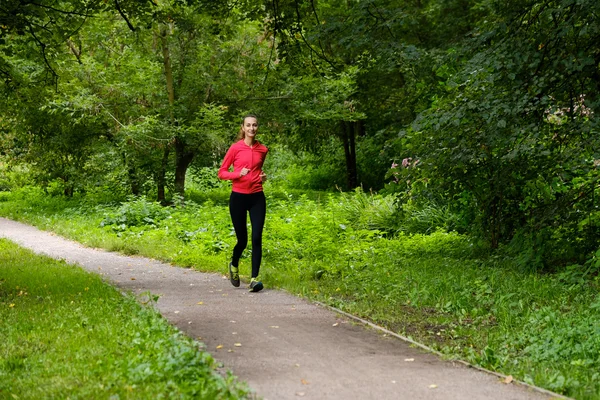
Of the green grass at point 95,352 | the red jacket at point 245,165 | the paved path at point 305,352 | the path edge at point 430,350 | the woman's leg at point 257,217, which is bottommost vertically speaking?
the path edge at point 430,350

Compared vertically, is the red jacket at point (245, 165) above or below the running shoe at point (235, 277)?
above

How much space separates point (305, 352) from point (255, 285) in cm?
308

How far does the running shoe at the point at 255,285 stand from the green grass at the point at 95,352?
64.1 inches

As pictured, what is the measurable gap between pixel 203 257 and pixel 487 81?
5751 mm

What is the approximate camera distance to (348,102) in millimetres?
23859

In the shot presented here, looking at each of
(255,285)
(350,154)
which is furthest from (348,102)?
(255,285)

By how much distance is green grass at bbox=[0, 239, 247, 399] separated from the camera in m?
4.48

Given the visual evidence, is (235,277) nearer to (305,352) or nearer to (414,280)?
(414,280)

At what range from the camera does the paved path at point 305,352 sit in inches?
185

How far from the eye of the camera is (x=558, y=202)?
883 cm

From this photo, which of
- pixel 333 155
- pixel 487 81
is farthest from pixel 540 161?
pixel 333 155

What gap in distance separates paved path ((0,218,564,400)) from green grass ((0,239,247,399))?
13.7 inches

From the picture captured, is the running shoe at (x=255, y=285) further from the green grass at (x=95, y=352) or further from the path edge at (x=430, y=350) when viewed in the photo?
the green grass at (x=95, y=352)

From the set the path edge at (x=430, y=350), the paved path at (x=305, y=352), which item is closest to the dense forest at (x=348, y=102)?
the path edge at (x=430, y=350)
